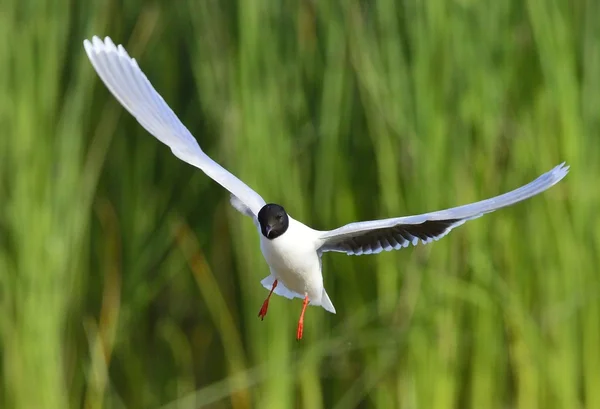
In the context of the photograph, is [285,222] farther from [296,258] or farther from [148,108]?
[148,108]

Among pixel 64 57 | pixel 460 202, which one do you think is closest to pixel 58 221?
pixel 64 57

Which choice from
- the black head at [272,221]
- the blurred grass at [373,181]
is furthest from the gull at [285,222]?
the blurred grass at [373,181]

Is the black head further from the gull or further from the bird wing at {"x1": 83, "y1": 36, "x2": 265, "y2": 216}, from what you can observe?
the bird wing at {"x1": 83, "y1": 36, "x2": 265, "y2": 216}

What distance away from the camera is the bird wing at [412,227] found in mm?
947

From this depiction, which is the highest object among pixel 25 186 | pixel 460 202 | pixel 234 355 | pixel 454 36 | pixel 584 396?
pixel 454 36

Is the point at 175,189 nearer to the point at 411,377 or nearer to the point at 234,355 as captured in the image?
the point at 234,355

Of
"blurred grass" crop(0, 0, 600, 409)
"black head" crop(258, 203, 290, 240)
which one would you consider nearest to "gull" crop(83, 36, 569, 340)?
"black head" crop(258, 203, 290, 240)

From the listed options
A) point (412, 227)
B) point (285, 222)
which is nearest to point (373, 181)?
point (412, 227)

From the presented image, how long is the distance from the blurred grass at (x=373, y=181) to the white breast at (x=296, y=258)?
415 mm

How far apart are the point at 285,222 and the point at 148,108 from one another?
28 centimetres

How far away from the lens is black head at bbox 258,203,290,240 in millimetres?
1053

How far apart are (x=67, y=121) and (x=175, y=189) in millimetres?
291

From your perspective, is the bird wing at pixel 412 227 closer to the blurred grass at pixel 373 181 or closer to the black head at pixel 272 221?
the black head at pixel 272 221

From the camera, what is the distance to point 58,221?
1602 millimetres
